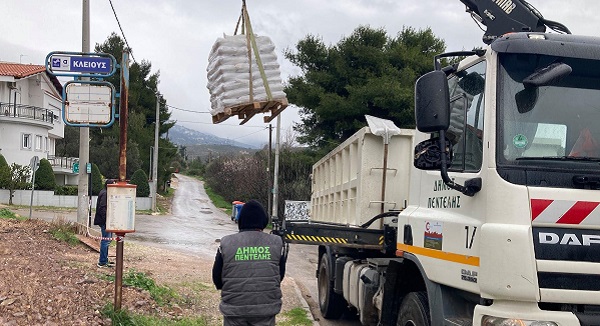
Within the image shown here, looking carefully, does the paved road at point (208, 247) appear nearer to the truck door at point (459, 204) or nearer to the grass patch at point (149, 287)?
the grass patch at point (149, 287)

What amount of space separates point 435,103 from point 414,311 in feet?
6.08

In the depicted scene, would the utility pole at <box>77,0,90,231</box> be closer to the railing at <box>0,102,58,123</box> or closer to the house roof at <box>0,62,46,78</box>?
the railing at <box>0,102,58,123</box>

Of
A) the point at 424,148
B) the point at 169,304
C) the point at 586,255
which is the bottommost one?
the point at 169,304

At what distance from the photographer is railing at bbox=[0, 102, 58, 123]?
146 ft

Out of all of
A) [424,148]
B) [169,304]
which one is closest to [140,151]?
[169,304]

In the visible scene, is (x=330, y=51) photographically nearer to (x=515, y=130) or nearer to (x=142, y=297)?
(x=142, y=297)

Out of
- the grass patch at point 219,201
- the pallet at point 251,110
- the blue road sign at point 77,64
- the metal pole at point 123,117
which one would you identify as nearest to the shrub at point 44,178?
the grass patch at point 219,201

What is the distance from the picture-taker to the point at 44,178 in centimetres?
4159

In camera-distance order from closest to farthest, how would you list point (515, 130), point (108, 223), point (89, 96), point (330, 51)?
1. point (515, 130)
2. point (108, 223)
3. point (89, 96)
4. point (330, 51)

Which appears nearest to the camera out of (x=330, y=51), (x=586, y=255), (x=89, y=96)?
(x=586, y=255)

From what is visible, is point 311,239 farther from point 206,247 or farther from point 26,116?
point 26,116

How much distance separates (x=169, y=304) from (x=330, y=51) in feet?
76.5

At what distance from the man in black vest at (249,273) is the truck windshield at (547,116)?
1.97m

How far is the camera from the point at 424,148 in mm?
4879
